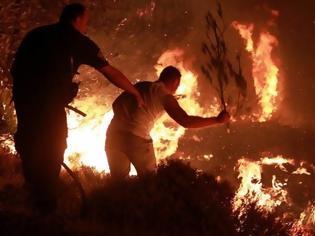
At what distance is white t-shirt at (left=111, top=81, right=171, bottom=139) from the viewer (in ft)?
16.6

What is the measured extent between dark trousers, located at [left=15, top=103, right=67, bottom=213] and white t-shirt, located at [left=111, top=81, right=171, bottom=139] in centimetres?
92

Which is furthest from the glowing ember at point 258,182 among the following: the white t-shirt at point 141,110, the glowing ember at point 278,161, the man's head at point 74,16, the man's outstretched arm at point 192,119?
the man's head at point 74,16

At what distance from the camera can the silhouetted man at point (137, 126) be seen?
5.09 metres

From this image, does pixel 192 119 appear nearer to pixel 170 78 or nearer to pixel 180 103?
pixel 170 78

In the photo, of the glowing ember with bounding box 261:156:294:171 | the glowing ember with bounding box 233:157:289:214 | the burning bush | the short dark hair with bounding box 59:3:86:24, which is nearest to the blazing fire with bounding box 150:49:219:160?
the glowing ember with bounding box 233:157:289:214

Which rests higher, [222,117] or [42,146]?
[222,117]

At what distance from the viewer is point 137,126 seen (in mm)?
5164

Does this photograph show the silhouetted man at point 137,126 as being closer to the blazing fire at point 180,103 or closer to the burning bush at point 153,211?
the burning bush at point 153,211

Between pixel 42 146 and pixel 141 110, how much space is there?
122 centimetres

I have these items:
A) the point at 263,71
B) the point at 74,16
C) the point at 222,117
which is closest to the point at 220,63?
the point at 222,117

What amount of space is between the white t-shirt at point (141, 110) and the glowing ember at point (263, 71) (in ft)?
20.9

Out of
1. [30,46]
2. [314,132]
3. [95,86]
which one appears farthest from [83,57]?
[314,132]

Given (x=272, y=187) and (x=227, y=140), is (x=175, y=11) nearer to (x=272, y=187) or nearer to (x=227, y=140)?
(x=227, y=140)

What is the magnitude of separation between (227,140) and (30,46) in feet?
23.0
